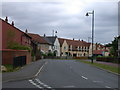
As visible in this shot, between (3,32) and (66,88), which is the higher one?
(3,32)

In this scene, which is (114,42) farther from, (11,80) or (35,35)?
(11,80)

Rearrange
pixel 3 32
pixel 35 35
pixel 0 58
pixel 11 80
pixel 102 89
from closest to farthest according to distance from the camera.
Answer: pixel 102 89, pixel 11 80, pixel 0 58, pixel 3 32, pixel 35 35

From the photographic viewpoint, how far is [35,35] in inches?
4107

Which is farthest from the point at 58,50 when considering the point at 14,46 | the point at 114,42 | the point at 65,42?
the point at 14,46

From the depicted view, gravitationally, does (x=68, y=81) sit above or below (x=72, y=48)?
below

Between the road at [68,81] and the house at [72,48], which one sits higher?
the house at [72,48]

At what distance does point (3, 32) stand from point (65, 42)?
8237cm

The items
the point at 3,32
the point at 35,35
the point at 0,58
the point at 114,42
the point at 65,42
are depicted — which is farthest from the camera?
the point at 65,42

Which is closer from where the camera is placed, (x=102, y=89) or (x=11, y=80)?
(x=102, y=89)

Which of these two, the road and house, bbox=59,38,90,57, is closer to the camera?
the road

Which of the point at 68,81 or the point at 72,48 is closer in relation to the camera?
the point at 68,81

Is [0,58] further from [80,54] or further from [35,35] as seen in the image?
[80,54]

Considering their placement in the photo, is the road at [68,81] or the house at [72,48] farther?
the house at [72,48]

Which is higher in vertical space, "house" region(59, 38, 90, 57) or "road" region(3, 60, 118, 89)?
"house" region(59, 38, 90, 57)
